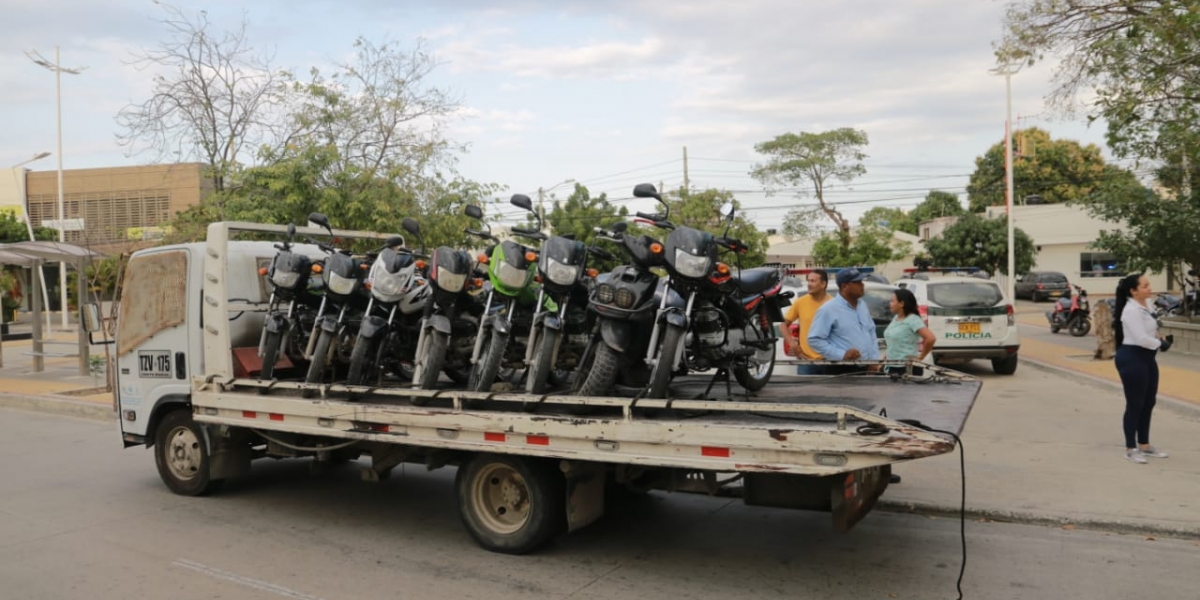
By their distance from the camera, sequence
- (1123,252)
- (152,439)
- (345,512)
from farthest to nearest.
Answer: (1123,252)
(152,439)
(345,512)

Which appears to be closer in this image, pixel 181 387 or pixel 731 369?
pixel 731 369

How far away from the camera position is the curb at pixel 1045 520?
6008mm

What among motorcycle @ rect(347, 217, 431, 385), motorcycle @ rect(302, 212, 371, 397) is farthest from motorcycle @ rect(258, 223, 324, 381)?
motorcycle @ rect(347, 217, 431, 385)

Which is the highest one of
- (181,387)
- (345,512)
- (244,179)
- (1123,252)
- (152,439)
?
(244,179)

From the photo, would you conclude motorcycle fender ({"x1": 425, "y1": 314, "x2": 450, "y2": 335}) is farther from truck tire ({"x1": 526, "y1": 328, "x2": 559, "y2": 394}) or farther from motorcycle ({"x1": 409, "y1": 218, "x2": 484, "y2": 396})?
truck tire ({"x1": 526, "y1": 328, "x2": 559, "y2": 394})

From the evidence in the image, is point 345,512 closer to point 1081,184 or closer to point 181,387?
point 181,387

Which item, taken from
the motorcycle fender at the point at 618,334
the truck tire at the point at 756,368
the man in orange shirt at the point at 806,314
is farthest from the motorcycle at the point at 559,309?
the man in orange shirt at the point at 806,314

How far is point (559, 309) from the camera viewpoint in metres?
6.26

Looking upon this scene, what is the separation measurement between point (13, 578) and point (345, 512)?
7.29 ft

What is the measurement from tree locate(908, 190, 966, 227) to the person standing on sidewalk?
6685 centimetres

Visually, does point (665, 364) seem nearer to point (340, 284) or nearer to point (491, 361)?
point (491, 361)

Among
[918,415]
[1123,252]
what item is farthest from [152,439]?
[1123,252]

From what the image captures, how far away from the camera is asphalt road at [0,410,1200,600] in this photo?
5176 mm

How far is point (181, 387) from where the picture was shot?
7258 mm
